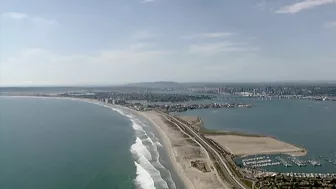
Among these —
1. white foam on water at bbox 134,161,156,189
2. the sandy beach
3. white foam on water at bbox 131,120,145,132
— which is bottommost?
white foam on water at bbox 134,161,156,189

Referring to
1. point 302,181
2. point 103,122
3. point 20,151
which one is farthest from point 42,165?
point 103,122

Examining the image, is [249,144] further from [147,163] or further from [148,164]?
[148,164]

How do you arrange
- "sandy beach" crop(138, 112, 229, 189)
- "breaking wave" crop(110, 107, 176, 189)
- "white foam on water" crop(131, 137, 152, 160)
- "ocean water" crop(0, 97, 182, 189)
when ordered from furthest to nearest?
"white foam on water" crop(131, 137, 152, 160) < "ocean water" crop(0, 97, 182, 189) < "breaking wave" crop(110, 107, 176, 189) < "sandy beach" crop(138, 112, 229, 189)

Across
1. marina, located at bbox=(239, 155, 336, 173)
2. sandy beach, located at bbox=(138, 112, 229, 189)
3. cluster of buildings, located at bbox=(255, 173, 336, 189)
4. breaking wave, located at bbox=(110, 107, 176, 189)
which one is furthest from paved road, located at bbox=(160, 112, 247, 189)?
breaking wave, located at bbox=(110, 107, 176, 189)

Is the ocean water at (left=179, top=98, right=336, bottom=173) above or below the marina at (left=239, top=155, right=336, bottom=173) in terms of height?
above

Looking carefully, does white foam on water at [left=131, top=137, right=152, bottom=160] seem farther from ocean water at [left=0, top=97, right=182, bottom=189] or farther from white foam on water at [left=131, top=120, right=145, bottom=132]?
white foam on water at [left=131, top=120, right=145, bottom=132]

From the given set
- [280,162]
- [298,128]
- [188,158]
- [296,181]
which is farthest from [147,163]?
[298,128]

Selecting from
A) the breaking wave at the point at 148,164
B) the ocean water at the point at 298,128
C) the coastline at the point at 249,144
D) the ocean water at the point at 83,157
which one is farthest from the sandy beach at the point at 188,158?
the ocean water at the point at 298,128

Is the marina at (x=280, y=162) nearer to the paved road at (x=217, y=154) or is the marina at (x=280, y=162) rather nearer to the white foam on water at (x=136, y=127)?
the paved road at (x=217, y=154)
